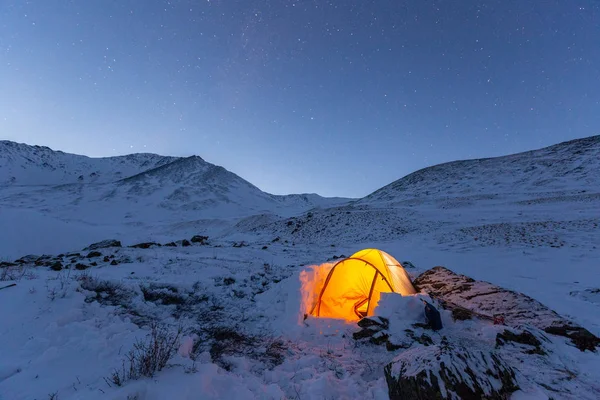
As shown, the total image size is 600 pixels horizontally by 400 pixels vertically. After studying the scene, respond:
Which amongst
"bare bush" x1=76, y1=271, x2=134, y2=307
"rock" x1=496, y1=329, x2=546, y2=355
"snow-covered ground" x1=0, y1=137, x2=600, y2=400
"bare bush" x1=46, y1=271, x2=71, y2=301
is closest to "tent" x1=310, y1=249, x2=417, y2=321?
"snow-covered ground" x1=0, y1=137, x2=600, y2=400

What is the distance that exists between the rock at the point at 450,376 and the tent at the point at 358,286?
3.33 meters

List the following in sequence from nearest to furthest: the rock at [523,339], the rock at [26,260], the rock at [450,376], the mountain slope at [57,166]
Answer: the rock at [450,376]
the rock at [523,339]
the rock at [26,260]
the mountain slope at [57,166]

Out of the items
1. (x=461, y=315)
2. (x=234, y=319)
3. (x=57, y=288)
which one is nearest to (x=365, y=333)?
(x=461, y=315)

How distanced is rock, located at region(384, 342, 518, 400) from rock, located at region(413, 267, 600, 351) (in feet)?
8.64

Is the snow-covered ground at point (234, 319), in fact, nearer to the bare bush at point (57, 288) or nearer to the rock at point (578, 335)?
the bare bush at point (57, 288)

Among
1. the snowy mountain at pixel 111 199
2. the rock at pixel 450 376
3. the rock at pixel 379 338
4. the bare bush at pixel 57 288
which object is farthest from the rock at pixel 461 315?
the snowy mountain at pixel 111 199

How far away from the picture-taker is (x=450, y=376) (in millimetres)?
3270

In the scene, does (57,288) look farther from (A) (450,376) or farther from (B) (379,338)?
(A) (450,376)

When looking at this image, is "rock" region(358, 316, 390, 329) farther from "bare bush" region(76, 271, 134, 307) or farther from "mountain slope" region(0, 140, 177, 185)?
"mountain slope" region(0, 140, 177, 185)

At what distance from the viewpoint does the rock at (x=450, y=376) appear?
3207mm

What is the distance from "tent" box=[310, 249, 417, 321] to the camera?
7.17m

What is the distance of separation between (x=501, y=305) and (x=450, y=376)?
17.0 feet

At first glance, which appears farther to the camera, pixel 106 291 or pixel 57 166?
pixel 57 166

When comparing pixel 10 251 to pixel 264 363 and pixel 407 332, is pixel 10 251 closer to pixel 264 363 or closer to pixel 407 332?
pixel 264 363
